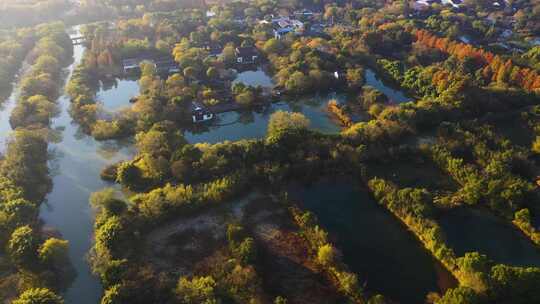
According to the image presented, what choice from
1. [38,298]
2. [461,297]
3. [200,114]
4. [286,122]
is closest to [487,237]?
[461,297]

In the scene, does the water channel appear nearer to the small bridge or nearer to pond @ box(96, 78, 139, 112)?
pond @ box(96, 78, 139, 112)

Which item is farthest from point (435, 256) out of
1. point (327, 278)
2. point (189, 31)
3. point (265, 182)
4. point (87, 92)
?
point (189, 31)

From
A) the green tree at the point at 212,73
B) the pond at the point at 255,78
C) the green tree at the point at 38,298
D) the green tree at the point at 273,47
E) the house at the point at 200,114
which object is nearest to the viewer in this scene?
the green tree at the point at 38,298

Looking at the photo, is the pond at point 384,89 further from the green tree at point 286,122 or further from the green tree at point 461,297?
the green tree at point 461,297

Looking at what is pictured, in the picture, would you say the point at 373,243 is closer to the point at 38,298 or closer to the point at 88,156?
the point at 38,298

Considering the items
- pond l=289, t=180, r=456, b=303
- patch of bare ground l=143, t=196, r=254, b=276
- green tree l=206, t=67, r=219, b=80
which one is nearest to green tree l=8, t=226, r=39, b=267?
patch of bare ground l=143, t=196, r=254, b=276

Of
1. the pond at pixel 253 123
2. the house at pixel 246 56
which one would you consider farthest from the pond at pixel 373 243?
Answer: the house at pixel 246 56
